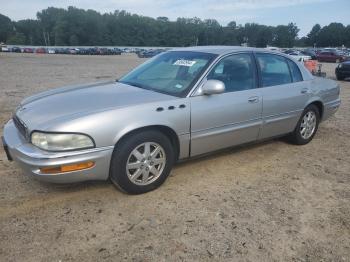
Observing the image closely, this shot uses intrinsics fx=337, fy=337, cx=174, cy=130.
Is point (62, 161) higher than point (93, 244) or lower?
higher

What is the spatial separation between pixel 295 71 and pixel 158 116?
2.66 metres

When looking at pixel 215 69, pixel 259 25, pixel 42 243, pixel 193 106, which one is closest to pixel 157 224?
pixel 42 243

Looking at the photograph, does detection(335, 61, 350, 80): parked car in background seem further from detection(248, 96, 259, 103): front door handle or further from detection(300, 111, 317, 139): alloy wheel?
detection(248, 96, 259, 103): front door handle

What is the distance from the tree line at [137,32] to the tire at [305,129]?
120 meters

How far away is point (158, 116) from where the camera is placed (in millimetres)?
3502

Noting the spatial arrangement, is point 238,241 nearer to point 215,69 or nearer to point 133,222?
point 133,222

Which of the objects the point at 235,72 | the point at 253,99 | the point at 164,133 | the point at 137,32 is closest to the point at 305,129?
the point at 253,99

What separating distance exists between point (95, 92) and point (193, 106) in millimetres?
1161

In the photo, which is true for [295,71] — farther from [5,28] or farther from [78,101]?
[5,28]

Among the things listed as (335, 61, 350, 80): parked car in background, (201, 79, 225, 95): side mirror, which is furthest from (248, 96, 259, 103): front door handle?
(335, 61, 350, 80): parked car in background

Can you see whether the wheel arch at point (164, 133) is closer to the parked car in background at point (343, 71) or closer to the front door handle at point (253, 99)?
the front door handle at point (253, 99)

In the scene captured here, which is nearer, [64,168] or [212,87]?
[64,168]

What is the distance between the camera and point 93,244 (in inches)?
111

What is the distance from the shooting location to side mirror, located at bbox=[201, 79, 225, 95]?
375cm
